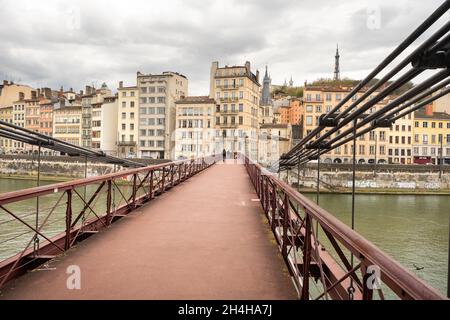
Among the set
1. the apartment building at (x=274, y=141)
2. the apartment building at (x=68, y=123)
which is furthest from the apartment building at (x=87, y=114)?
the apartment building at (x=274, y=141)

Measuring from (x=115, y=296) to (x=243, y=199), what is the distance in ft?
24.3

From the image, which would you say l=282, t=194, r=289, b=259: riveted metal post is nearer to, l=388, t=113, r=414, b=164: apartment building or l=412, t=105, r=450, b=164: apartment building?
l=388, t=113, r=414, b=164: apartment building

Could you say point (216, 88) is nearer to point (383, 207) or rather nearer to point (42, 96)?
point (383, 207)

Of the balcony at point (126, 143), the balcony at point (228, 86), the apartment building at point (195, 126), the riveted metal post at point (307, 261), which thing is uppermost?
the balcony at point (228, 86)

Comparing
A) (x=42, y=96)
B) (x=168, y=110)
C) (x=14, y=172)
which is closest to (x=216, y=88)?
(x=168, y=110)

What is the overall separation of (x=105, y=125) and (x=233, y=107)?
25209mm

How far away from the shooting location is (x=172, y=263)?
183 inches

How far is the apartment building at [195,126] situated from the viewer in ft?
197

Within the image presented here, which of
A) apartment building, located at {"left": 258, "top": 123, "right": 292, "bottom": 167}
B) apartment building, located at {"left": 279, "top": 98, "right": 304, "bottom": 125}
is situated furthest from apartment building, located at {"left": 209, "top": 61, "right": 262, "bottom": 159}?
apartment building, located at {"left": 279, "top": 98, "right": 304, "bottom": 125}

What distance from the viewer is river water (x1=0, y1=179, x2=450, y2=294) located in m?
16.4

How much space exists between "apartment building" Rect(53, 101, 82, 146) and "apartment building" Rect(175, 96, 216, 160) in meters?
22.8

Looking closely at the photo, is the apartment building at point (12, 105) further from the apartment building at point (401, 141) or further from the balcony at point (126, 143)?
the apartment building at point (401, 141)

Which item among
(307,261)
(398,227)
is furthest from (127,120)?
(307,261)

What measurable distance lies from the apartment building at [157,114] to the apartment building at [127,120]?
3.31 ft
